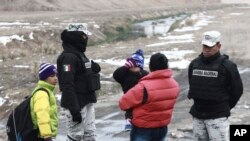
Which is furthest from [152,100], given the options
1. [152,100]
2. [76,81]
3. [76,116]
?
[76,81]

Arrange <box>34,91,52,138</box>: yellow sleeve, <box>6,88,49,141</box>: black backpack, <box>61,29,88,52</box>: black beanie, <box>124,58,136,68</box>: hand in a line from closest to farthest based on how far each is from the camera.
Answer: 1. <box>34,91,52,138</box>: yellow sleeve
2. <box>6,88,49,141</box>: black backpack
3. <box>61,29,88,52</box>: black beanie
4. <box>124,58,136,68</box>: hand

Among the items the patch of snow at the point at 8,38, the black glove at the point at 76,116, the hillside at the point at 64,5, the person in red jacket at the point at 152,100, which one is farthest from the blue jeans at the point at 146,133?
the hillside at the point at 64,5

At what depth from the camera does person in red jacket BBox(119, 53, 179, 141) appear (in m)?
5.40

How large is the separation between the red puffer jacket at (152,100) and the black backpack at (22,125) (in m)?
0.97

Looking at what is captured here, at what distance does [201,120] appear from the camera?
5746 millimetres

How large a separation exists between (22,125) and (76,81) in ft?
3.49

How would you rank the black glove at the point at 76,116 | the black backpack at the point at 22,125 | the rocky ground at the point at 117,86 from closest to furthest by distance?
the black backpack at the point at 22,125, the black glove at the point at 76,116, the rocky ground at the point at 117,86

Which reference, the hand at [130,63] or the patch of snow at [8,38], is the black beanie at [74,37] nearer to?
the hand at [130,63]

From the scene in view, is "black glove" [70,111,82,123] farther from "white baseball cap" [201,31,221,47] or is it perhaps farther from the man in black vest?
"white baseball cap" [201,31,221,47]

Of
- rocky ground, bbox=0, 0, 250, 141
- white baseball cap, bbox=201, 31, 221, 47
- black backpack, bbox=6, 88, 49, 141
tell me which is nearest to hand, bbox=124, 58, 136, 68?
white baseball cap, bbox=201, 31, 221, 47

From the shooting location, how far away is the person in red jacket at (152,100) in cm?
540

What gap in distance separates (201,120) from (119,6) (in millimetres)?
61936

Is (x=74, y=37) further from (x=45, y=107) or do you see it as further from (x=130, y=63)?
(x=45, y=107)

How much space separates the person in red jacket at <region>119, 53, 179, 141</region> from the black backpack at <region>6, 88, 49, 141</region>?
989 mm
